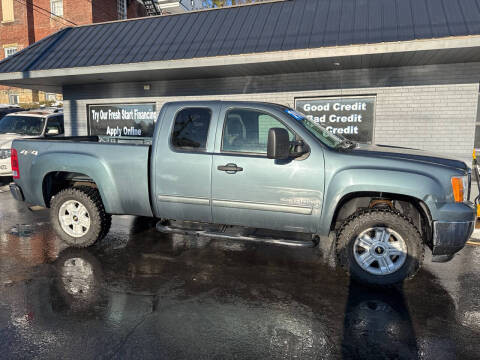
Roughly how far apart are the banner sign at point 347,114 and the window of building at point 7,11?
102 ft

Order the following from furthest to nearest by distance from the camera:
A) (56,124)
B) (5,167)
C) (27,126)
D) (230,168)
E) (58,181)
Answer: (56,124) → (27,126) → (5,167) → (58,181) → (230,168)

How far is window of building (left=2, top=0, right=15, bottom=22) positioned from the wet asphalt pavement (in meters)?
32.8

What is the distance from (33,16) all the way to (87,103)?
23.8m


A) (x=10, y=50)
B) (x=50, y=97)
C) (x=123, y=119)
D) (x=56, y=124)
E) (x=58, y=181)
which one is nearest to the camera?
(x=58, y=181)

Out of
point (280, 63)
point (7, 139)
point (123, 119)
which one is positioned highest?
point (280, 63)

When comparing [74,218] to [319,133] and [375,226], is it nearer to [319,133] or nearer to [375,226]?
[319,133]

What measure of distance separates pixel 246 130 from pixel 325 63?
5021 mm

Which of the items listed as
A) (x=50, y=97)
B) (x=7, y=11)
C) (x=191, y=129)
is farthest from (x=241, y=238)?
(x=7, y=11)

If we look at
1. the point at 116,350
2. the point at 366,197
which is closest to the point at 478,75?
the point at 366,197

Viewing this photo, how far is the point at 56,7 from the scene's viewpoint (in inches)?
1160

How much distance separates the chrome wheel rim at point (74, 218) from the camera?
5367 millimetres

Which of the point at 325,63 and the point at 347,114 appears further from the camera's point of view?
the point at 347,114

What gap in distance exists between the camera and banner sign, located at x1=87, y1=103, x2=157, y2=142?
12.0 m

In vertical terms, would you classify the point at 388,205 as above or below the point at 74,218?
above
